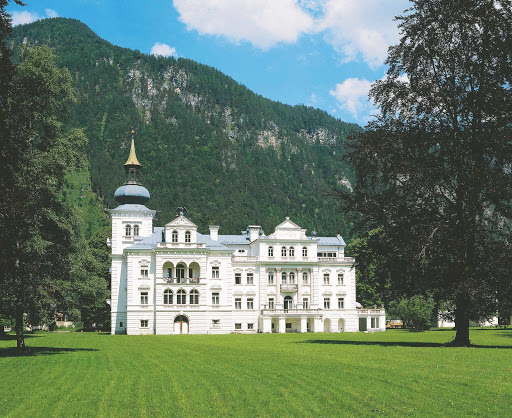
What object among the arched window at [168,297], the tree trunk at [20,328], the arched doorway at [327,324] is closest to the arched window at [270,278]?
the arched doorway at [327,324]

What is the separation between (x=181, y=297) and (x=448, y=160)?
42813mm

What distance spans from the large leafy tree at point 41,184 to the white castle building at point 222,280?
1288 inches

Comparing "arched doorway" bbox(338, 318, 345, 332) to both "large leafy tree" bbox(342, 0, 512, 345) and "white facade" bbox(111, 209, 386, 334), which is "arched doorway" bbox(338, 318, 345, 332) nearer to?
"white facade" bbox(111, 209, 386, 334)

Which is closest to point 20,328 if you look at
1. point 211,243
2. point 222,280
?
point 222,280

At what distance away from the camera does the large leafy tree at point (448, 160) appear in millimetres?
30312

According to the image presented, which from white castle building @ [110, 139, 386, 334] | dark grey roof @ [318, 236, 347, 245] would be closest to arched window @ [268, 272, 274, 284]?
white castle building @ [110, 139, 386, 334]

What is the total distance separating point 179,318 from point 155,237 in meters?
9.25

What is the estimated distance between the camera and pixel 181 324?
68.6 m

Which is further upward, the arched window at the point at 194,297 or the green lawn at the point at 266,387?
the arched window at the point at 194,297

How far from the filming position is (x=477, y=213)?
31438 mm

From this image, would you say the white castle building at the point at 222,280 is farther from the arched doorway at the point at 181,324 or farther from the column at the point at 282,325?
the arched doorway at the point at 181,324

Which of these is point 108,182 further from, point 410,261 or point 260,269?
point 410,261

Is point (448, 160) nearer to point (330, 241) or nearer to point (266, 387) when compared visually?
point (266, 387)

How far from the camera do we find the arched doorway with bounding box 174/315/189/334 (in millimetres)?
68250
